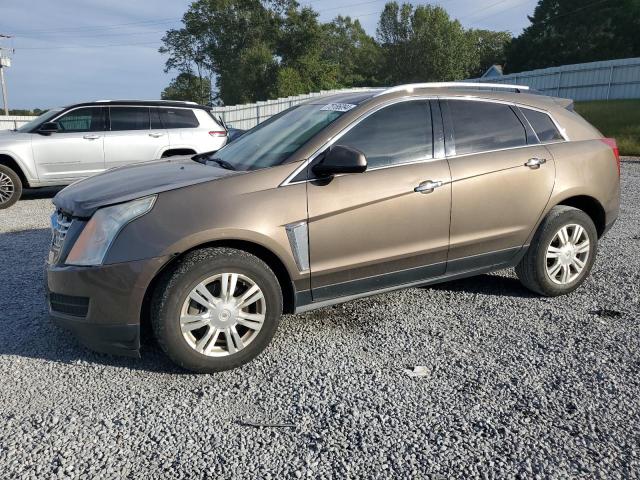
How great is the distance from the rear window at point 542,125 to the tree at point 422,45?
65.6 m

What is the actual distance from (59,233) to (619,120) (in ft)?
63.8

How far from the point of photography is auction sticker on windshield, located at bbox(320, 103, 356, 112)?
375 centimetres

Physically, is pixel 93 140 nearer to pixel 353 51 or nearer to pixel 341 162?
pixel 341 162

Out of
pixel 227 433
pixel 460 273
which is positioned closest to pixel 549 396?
pixel 460 273

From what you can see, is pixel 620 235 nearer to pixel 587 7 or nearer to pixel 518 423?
pixel 518 423

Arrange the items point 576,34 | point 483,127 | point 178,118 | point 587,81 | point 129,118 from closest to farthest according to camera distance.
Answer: point 483,127
point 129,118
point 178,118
point 587,81
point 576,34

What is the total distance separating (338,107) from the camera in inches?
152

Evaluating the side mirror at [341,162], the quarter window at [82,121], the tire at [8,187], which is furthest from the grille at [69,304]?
the quarter window at [82,121]

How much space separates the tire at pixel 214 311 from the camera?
10.1 ft

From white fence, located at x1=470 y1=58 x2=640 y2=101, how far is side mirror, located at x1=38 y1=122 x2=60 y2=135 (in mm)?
21718

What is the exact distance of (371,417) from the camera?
2760mm

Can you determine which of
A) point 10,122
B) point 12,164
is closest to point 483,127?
point 12,164

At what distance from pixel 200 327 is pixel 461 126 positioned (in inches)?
94.4

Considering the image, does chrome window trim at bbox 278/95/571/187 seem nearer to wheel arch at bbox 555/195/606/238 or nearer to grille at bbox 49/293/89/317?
wheel arch at bbox 555/195/606/238
